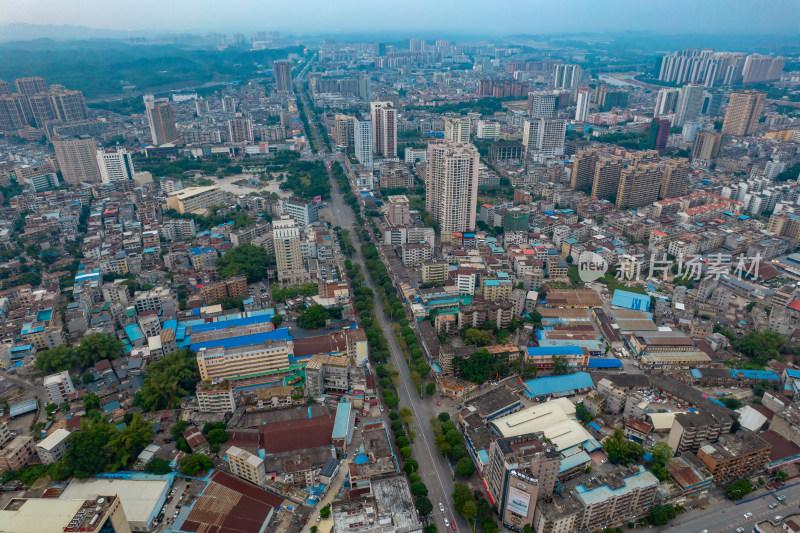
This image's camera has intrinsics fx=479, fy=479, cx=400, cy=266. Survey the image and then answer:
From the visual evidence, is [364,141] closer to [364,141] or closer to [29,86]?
[364,141]

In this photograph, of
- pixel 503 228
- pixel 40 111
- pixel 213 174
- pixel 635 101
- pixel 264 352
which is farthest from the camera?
pixel 635 101

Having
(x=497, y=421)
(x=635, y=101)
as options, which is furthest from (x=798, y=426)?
(x=635, y=101)

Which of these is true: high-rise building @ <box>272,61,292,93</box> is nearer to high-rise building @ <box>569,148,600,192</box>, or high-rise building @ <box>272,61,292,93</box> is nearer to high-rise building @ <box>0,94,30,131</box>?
high-rise building @ <box>0,94,30,131</box>

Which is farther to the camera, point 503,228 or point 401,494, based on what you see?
point 503,228

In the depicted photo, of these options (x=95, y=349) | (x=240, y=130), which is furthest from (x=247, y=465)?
(x=240, y=130)

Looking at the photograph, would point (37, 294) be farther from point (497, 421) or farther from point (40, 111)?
point (40, 111)

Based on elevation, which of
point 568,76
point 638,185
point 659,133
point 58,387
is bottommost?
point 58,387
